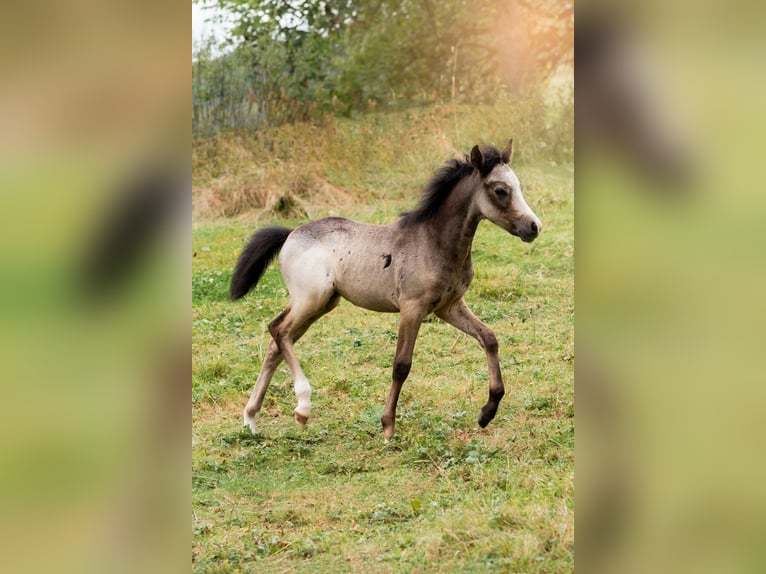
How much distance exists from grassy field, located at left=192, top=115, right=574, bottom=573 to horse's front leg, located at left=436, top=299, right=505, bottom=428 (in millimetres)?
176

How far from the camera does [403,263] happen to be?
4.89 metres

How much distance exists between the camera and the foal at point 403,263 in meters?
4.68

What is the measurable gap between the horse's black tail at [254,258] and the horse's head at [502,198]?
1329 millimetres

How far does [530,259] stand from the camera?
806 centimetres

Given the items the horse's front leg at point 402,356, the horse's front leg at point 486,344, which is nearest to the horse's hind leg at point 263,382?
the horse's front leg at point 402,356

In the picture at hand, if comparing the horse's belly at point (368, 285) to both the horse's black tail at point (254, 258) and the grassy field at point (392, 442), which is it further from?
the grassy field at point (392, 442)

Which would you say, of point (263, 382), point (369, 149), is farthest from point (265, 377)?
point (369, 149)

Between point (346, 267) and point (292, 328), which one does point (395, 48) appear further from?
point (292, 328)

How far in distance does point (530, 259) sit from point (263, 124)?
5089mm
